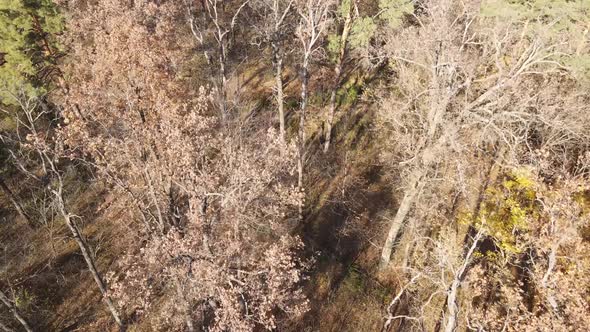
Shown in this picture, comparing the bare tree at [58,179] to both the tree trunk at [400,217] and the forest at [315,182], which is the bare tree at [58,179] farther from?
the tree trunk at [400,217]

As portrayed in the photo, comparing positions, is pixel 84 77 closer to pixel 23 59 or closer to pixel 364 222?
pixel 23 59

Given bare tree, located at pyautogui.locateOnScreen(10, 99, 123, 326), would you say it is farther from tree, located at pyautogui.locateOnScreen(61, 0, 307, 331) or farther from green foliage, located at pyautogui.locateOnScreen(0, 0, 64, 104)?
green foliage, located at pyautogui.locateOnScreen(0, 0, 64, 104)

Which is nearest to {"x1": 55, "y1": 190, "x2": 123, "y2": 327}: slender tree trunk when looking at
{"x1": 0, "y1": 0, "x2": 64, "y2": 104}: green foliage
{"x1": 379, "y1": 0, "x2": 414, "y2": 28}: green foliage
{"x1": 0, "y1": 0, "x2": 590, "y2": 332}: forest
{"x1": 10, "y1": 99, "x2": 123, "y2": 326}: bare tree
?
{"x1": 10, "y1": 99, "x2": 123, "y2": 326}: bare tree

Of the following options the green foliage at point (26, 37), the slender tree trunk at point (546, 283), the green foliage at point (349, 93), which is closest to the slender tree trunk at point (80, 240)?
the green foliage at point (26, 37)

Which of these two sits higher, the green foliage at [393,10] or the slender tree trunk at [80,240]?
the green foliage at [393,10]

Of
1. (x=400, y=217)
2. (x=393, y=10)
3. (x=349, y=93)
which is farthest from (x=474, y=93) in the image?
(x=349, y=93)

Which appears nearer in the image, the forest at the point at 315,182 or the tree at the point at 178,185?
the tree at the point at 178,185

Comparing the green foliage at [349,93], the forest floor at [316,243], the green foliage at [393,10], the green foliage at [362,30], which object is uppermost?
the green foliage at [393,10]
